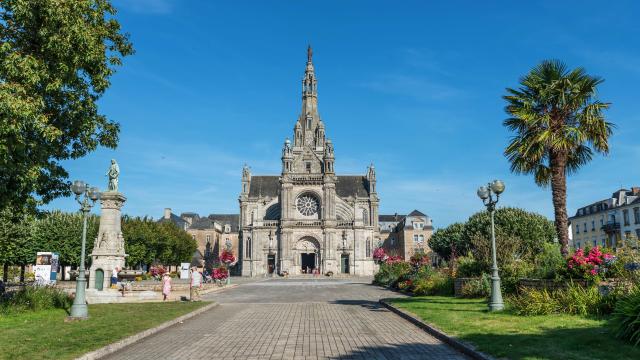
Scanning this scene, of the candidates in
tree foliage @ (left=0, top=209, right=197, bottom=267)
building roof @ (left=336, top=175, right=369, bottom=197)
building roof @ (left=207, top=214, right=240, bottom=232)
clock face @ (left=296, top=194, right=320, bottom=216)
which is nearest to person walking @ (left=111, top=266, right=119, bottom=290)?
tree foliage @ (left=0, top=209, right=197, bottom=267)

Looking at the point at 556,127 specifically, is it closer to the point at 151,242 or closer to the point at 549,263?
the point at 549,263

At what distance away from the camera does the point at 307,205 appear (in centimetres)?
7506

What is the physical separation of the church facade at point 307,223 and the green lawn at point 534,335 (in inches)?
2273

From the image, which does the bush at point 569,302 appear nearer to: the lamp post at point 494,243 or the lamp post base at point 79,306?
the lamp post at point 494,243

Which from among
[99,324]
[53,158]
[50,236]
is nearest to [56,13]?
[53,158]

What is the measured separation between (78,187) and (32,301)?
12.4 ft

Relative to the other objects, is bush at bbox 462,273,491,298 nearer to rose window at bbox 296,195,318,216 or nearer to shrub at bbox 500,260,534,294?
shrub at bbox 500,260,534,294

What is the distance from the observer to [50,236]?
1848 inches

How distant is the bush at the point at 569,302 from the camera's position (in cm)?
1191

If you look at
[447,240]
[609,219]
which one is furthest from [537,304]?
[609,219]

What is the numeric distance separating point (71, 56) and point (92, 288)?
597 inches

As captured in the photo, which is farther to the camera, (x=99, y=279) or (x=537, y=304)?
(x=99, y=279)

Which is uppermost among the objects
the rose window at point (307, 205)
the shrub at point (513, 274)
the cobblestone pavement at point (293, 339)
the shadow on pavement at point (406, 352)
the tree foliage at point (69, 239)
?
the rose window at point (307, 205)

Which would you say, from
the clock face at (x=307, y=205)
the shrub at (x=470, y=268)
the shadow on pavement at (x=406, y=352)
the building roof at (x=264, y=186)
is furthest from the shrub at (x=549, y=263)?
the building roof at (x=264, y=186)
